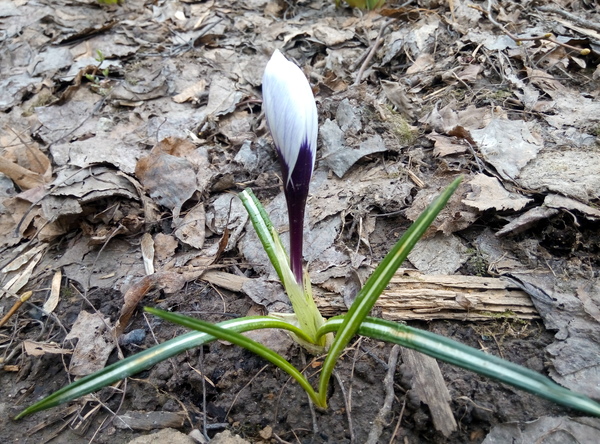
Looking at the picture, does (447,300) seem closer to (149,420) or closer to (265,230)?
(265,230)

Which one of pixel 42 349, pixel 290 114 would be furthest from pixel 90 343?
pixel 290 114

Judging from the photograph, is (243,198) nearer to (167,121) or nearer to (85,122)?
(167,121)

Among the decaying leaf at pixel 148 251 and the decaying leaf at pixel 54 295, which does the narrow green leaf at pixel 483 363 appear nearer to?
the decaying leaf at pixel 148 251

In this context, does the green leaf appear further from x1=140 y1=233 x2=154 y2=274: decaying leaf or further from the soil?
x1=140 y1=233 x2=154 y2=274: decaying leaf

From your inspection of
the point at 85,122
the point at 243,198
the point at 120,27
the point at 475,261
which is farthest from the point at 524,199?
the point at 120,27

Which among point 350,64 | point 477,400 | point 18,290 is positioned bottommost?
point 18,290

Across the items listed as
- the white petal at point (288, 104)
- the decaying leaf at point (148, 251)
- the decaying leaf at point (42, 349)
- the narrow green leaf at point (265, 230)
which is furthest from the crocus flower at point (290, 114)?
the decaying leaf at point (42, 349)
